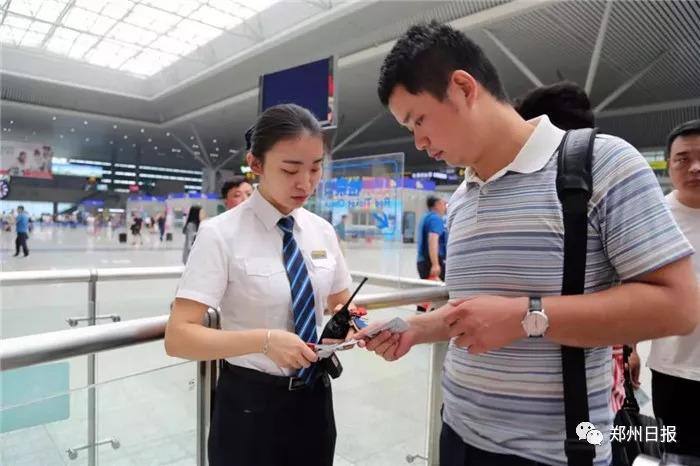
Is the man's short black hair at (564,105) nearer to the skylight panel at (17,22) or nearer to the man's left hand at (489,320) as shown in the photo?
the man's left hand at (489,320)

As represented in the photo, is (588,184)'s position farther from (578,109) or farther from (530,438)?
(578,109)

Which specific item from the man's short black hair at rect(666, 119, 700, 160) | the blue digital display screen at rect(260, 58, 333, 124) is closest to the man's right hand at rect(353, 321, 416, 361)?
the man's short black hair at rect(666, 119, 700, 160)

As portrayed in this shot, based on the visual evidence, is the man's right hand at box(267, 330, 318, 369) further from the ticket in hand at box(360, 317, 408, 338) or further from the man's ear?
the man's ear

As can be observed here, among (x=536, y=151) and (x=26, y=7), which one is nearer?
(x=536, y=151)

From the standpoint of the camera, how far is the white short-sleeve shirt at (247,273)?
114cm

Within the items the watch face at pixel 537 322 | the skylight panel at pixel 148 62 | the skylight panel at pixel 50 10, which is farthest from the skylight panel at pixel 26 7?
the watch face at pixel 537 322

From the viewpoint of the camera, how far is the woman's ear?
4.38 ft

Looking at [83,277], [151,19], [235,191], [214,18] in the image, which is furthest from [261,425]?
[151,19]

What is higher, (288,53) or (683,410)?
(288,53)

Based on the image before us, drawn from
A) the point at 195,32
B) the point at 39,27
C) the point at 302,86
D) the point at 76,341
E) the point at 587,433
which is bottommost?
the point at 587,433

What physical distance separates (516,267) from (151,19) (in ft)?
52.4

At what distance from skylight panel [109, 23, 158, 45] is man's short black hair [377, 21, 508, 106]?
16346 mm

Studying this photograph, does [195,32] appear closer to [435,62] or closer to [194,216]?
[194,216]

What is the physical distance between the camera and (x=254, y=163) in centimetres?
134
